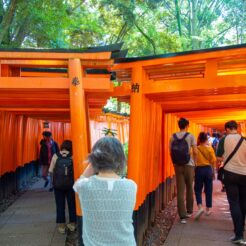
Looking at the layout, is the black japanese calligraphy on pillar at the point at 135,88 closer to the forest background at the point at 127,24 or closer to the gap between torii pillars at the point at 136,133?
the gap between torii pillars at the point at 136,133

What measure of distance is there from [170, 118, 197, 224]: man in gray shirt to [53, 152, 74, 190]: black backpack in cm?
190

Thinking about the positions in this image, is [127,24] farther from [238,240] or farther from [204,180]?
[238,240]

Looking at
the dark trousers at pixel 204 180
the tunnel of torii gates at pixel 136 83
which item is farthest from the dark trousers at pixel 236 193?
the dark trousers at pixel 204 180

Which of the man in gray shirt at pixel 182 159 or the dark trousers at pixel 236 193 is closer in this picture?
the dark trousers at pixel 236 193

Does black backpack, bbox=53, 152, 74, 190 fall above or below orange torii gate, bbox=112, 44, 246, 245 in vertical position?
below

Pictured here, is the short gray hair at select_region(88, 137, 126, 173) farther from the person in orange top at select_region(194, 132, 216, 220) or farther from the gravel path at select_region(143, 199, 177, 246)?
the person in orange top at select_region(194, 132, 216, 220)

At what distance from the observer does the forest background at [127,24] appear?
10.7 meters

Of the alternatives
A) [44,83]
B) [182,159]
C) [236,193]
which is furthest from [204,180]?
[44,83]

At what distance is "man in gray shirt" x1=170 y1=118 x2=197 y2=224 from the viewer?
683 cm

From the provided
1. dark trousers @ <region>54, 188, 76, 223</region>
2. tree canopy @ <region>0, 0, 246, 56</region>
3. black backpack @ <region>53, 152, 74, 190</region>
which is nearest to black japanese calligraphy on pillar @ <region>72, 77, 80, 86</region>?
black backpack @ <region>53, 152, 74, 190</region>

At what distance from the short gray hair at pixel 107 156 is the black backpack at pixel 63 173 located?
11.8 feet

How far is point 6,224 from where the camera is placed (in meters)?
7.01

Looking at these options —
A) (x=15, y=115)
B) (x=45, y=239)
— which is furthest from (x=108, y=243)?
(x=15, y=115)

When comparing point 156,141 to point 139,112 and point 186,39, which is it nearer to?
point 139,112
